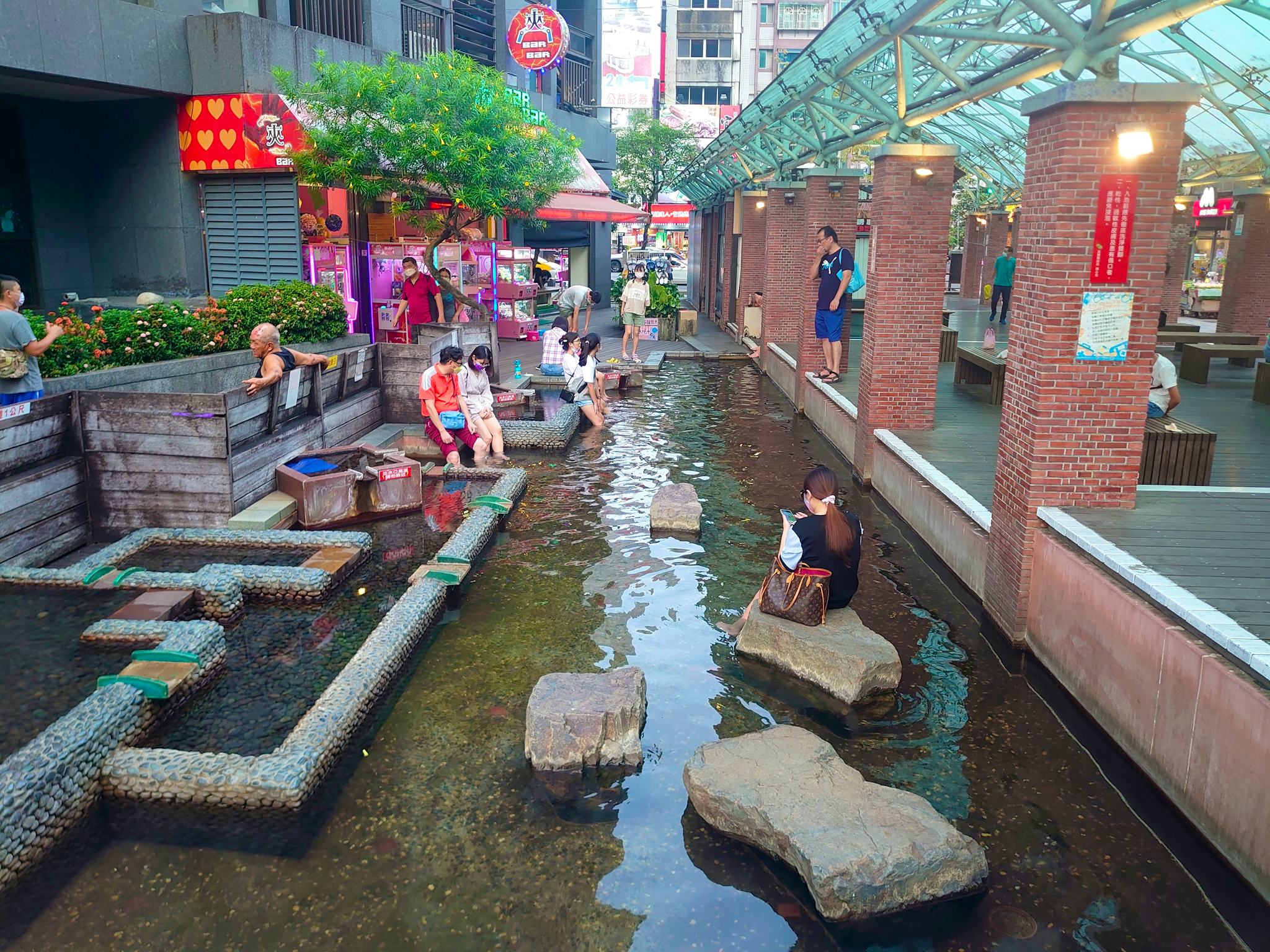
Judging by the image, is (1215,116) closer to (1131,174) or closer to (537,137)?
(537,137)

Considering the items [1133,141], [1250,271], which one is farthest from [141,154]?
[1250,271]

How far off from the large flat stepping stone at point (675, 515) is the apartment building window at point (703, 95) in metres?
70.0

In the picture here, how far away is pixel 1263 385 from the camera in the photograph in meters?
13.5

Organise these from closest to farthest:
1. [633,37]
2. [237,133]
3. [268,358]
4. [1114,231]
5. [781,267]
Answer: [1114,231] < [268,358] < [237,133] < [781,267] < [633,37]

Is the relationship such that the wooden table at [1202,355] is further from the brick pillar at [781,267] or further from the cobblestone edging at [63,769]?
the cobblestone edging at [63,769]

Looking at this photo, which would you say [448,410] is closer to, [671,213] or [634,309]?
[634,309]

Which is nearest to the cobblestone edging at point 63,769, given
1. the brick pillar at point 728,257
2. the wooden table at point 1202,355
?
the wooden table at point 1202,355

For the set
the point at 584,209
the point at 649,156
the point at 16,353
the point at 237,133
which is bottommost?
the point at 16,353

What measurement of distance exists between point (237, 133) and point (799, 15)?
64849 millimetres

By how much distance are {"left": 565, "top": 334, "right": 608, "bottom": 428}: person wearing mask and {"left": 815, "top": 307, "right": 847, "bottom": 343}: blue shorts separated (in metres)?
3.38

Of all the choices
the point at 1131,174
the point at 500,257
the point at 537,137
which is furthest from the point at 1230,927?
the point at 500,257

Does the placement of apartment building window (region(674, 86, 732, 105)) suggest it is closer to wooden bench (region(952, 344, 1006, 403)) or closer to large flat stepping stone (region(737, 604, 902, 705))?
wooden bench (region(952, 344, 1006, 403))

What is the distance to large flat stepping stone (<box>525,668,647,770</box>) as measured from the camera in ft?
17.9

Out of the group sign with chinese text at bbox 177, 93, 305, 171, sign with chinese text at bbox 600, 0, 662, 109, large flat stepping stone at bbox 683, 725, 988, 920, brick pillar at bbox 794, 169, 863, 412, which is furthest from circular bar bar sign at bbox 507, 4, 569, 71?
sign with chinese text at bbox 600, 0, 662, 109
